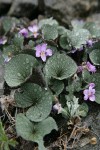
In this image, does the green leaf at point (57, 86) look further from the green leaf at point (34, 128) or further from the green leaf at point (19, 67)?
the green leaf at point (34, 128)

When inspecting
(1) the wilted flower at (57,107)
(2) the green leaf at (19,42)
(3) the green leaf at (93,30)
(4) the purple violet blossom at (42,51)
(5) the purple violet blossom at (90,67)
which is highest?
(4) the purple violet blossom at (42,51)

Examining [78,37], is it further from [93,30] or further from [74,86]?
[74,86]

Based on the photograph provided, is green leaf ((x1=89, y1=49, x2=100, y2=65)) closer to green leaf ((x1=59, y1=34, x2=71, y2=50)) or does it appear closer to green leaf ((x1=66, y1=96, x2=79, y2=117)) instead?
green leaf ((x1=59, y1=34, x2=71, y2=50))

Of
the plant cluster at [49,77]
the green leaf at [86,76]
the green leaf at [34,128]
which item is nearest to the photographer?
the green leaf at [34,128]

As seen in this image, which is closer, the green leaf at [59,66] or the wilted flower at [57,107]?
the wilted flower at [57,107]

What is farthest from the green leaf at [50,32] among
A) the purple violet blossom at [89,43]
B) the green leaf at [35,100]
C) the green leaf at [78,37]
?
the green leaf at [35,100]

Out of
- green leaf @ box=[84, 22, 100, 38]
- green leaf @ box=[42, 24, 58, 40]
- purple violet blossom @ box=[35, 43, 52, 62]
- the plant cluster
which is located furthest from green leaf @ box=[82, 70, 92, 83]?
green leaf @ box=[84, 22, 100, 38]

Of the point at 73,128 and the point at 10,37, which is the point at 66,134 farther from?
the point at 10,37
